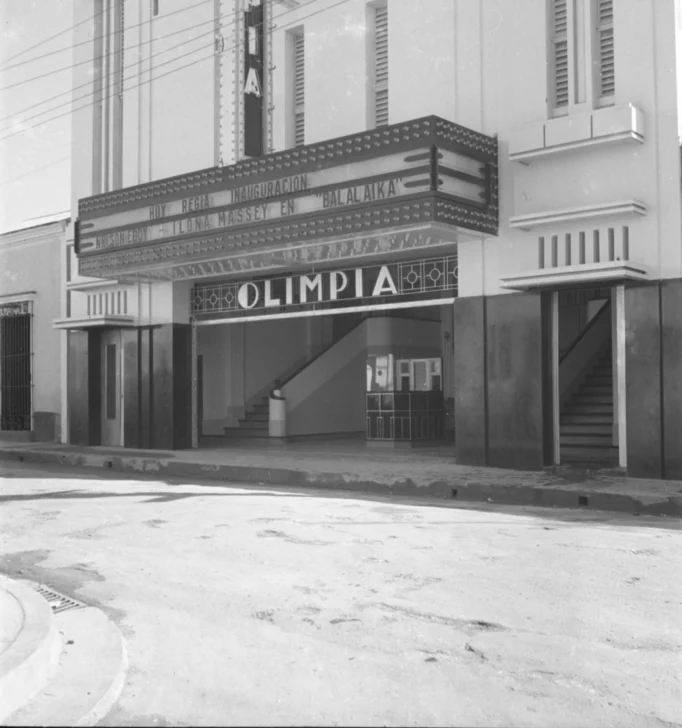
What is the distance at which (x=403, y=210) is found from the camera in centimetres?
1315

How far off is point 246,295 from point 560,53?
7705 millimetres

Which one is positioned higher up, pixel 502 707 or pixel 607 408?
pixel 607 408

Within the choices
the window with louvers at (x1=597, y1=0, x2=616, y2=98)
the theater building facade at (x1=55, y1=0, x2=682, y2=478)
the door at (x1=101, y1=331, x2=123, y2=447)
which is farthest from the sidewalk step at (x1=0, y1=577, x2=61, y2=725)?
the door at (x1=101, y1=331, x2=123, y2=447)

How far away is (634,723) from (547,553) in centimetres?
379

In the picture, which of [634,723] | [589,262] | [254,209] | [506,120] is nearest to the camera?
[634,723]

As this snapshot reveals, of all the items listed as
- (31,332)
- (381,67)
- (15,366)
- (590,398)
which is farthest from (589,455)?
(15,366)

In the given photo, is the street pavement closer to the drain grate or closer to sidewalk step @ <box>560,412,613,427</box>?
the drain grate

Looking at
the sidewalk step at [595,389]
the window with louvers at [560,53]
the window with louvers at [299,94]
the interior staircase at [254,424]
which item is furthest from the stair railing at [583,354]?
the interior staircase at [254,424]

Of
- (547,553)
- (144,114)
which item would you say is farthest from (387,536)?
(144,114)

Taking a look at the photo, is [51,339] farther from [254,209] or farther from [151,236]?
[254,209]

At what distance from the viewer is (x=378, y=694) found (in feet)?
14.2

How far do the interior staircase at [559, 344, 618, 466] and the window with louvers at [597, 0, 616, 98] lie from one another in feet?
18.5

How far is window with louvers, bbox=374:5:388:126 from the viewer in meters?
15.9

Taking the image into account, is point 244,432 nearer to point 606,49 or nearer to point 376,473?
point 376,473
